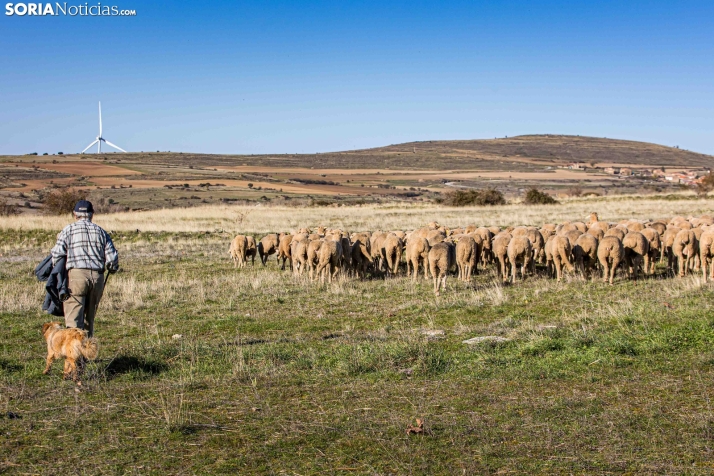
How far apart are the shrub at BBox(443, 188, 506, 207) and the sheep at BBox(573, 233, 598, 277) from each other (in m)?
46.9

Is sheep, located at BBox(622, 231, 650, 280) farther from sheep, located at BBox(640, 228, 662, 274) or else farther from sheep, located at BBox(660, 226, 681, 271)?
sheep, located at BBox(660, 226, 681, 271)

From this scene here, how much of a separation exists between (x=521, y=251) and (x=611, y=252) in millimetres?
2372

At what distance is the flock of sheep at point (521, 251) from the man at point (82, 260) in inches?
364

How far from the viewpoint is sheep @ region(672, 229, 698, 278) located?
17.9 meters

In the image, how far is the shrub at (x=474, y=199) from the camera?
6544 cm

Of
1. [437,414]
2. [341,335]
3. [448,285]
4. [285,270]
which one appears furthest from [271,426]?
[285,270]

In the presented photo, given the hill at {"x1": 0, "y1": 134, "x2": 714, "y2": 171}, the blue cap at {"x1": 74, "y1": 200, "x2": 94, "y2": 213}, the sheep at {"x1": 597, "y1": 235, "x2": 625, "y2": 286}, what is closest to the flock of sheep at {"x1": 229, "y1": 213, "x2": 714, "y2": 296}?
the sheep at {"x1": 597, "y1": 235, "x2": 625, "y2": 286}

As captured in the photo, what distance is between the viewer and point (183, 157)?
6142 inches

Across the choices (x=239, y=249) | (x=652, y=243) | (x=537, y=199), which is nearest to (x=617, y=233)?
(x=652, y=243)

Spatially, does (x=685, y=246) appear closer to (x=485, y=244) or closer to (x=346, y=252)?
(x=485, y=244)

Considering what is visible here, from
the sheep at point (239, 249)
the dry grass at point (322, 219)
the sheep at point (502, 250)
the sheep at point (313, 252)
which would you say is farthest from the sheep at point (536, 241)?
the dry grass at point (322, 219)

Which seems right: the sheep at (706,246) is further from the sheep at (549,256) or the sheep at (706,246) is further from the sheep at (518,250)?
the sheep at (518,250)

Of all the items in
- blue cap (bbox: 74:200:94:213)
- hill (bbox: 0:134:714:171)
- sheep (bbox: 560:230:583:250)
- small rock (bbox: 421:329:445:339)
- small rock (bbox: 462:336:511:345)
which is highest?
hill (bbox: 0:134:714:171)

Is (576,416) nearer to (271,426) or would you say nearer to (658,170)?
(271,426)
